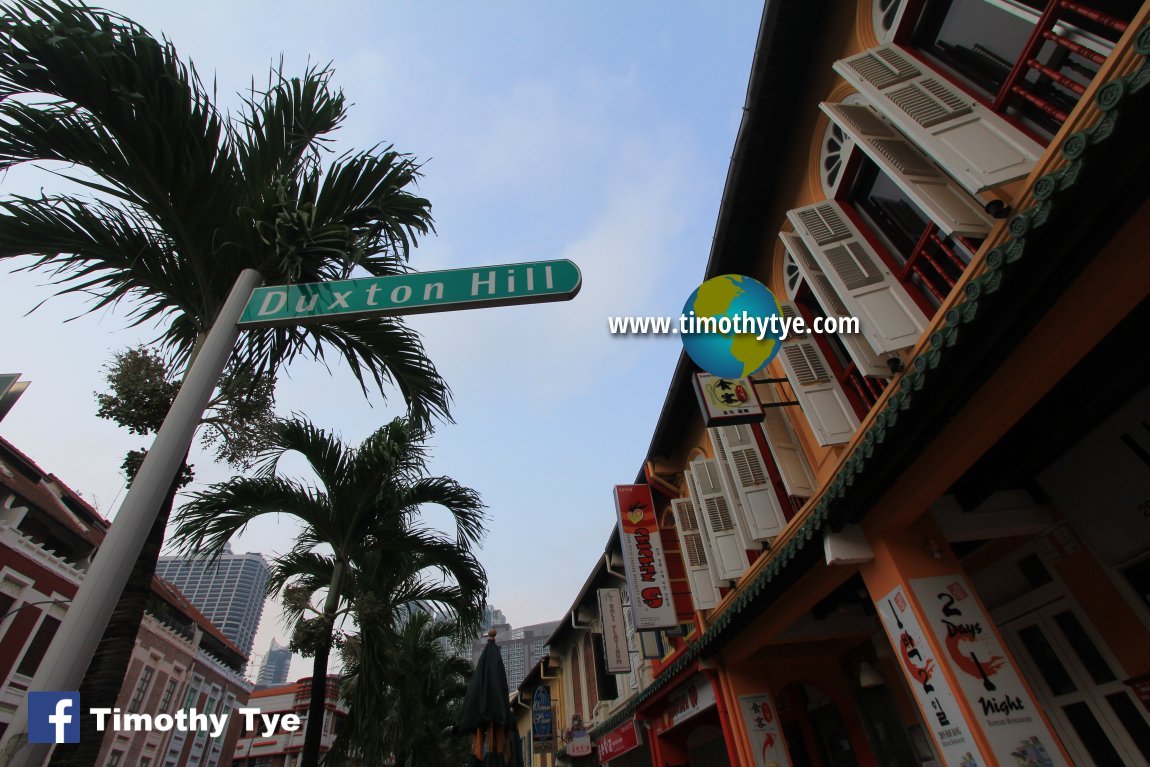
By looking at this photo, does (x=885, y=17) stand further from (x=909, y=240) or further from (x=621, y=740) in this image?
(x=621, y=740)

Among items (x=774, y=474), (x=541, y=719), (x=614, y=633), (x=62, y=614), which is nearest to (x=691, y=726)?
(x=614, y=633)

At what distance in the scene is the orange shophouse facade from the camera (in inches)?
112

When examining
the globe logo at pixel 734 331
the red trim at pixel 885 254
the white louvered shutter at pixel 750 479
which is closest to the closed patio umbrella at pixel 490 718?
the white louvered shutter at pixel 750 479

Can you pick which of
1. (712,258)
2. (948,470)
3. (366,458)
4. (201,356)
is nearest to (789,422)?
(712,258)

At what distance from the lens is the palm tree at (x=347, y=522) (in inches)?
249

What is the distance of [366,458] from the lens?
23.4 ft

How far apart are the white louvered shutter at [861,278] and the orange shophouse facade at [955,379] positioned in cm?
2

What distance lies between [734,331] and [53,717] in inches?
203

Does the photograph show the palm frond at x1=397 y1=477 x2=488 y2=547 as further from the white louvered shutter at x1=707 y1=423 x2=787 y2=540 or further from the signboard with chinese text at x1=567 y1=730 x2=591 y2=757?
the signboard with chinese text at x1=567 y1=730 x2=591 y2=757

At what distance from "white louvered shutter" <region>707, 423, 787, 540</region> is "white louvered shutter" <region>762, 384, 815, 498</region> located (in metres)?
0.40

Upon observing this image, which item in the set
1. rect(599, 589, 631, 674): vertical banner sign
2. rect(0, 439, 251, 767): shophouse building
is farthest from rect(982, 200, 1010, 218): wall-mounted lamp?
rect(0, 439, 251, 767): shophouse building

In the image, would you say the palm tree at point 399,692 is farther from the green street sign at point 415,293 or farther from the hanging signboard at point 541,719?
the green street sign at point 415,293

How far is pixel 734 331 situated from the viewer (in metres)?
5.43

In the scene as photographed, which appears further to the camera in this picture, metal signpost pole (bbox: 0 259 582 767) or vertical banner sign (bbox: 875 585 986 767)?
vertical banner sign (bbox: 875 585 986 767)
